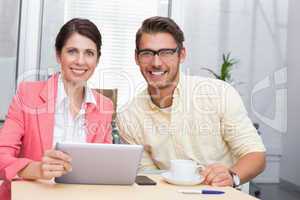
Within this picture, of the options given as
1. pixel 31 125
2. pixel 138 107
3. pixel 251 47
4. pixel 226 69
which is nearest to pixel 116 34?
pixel 226 69

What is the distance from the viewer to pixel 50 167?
1299mm

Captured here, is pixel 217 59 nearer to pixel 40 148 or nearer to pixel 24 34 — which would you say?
pixel 24 34

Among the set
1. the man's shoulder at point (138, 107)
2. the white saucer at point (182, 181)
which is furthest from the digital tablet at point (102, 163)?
the man's shoulder at point (138, 107)

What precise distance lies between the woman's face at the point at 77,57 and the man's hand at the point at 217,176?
2.48 feet

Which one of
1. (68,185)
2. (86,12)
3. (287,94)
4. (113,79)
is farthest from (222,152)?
(287,94)

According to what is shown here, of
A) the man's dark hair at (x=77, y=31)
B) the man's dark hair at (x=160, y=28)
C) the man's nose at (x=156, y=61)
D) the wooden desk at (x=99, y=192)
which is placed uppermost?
the man's dark hair at (x=160, y=28)

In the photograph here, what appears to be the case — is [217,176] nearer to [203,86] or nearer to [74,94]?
[203,86]

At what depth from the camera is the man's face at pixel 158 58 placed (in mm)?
1961

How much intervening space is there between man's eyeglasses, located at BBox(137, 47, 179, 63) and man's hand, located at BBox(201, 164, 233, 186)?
653 millimetres

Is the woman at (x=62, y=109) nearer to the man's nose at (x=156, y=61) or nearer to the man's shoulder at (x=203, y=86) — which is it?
the man's nose at (x=156, y=61)

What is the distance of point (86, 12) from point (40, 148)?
2.49 meters

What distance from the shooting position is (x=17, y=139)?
1636 mm

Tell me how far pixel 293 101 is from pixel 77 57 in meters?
3.10

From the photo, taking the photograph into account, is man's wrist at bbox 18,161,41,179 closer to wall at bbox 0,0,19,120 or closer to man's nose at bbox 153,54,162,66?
man's nose at bbox 153,54,162,66
